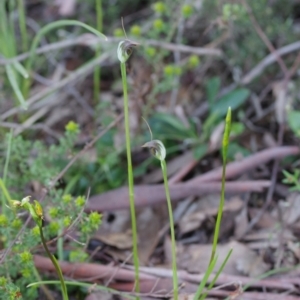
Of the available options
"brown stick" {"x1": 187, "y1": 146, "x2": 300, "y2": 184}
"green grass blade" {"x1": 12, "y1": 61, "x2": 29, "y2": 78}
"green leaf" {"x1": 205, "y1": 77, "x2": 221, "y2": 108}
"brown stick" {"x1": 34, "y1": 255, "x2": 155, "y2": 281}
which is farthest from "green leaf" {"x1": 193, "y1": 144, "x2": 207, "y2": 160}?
"green grass blade" {"x1": 12, "y1": 61, "x2": 29, "y2": 78}

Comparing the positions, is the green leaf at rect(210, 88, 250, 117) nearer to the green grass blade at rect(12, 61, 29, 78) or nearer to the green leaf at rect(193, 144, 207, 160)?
the green leaf at rect(193, 144, 207, 160)

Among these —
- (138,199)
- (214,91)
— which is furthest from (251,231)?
(214,91)

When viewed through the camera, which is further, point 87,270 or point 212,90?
point 212,90

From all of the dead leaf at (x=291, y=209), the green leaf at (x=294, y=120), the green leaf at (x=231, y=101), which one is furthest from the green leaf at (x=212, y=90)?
the dead leaf at (x=291, y=209)

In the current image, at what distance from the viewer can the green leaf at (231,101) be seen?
2049mm

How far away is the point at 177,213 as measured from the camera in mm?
1891

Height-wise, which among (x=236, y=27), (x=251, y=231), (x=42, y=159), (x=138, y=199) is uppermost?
(x=236, y=27)

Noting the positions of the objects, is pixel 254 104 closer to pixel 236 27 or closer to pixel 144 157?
pixel 236 27

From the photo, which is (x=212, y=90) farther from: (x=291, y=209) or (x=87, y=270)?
(x=87, y=270)

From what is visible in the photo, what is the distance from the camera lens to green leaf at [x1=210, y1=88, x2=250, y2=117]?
2049 millimetres

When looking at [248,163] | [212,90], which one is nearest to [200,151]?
[248,163]

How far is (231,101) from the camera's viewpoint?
2.06 metres

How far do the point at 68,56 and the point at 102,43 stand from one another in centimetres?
49

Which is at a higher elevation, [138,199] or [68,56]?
[68,56]
